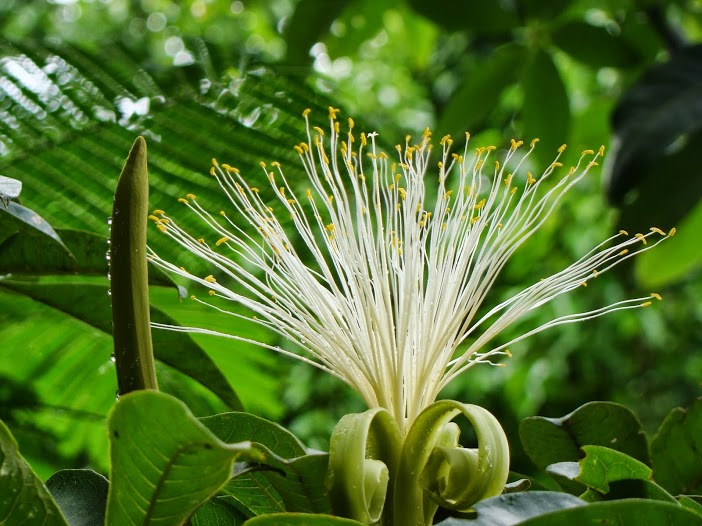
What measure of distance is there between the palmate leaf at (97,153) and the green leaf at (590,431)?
15.3 inches

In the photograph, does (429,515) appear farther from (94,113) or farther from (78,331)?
(94,113)

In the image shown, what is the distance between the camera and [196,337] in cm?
95

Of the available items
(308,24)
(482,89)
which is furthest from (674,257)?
(308,24)

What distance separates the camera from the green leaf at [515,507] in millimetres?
422

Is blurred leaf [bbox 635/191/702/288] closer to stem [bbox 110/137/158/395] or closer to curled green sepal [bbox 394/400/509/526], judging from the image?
curled green sepal [bbox 394/400/509/526]

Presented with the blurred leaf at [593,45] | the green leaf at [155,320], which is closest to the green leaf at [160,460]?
the green leaf at [155,320]

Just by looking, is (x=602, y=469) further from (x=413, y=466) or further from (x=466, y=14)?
(x=466, y=14)

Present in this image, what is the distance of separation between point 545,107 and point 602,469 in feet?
3.32

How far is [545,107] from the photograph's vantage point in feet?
4.73

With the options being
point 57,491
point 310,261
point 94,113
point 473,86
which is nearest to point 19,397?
point 94,113

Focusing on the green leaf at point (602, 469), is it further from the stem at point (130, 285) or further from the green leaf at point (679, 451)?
the stem at point (130, 285)

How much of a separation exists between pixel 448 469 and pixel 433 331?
5.9 inches

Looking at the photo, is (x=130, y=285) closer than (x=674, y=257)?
Yes

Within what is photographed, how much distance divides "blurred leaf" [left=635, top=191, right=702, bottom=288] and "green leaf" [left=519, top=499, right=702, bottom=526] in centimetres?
106
